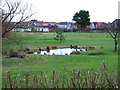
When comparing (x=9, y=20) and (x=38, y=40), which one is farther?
(x=38, y=40)

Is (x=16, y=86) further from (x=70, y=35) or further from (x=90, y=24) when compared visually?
(x=70, y=35)

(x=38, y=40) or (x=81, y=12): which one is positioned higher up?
(x=81, y=12)

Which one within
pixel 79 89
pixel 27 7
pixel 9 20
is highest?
pixel 27 7

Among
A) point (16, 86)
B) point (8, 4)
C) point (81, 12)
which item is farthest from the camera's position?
point (81, 12)

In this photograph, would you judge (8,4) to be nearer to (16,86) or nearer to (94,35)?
(16,86)

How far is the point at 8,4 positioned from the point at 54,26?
1869 cm

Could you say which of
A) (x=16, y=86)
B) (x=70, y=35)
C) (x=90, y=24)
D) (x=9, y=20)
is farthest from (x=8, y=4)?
(x=70, y=35)

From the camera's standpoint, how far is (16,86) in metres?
4.42

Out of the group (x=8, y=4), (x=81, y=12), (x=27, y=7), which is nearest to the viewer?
(x=8, y=4)

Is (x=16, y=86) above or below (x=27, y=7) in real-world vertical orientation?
below

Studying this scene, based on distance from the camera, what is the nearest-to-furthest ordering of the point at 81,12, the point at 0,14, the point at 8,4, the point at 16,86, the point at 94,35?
the point at 16,86 < the point at 0,14 < the point at 8,4 < the point at 81,12 < the point at 94,35

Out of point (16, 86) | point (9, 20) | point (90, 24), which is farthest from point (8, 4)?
point (90, 24)

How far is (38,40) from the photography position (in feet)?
106

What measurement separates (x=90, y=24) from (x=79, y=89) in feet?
97.0
